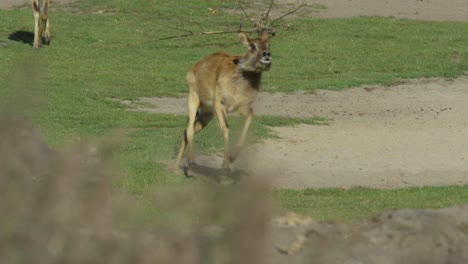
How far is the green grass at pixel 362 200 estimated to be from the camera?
37.6 ft

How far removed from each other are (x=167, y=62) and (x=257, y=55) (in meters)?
9.90

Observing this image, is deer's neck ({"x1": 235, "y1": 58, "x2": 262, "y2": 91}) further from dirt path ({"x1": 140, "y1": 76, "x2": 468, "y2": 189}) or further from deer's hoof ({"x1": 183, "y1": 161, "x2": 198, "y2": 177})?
deer's hoof ({"x1": 183, "y1": 161, "x2": 198, "y2": 177})

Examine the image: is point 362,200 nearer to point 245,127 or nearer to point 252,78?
point 245,127

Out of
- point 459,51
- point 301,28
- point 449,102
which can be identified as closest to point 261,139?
point 449,102

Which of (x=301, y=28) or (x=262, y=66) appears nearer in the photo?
(x=262, y=66)

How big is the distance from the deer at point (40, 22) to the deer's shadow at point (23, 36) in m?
0.34

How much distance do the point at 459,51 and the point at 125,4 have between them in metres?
8.10

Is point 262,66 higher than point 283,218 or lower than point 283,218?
lower

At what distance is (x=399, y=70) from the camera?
2284 centimetres

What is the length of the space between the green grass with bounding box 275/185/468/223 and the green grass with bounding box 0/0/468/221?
32mm

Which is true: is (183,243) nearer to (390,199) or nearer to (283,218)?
(283,218)

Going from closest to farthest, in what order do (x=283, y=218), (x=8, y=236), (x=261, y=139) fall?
(x=8, y=236), (x=283, y=218), (x=261, y=139)

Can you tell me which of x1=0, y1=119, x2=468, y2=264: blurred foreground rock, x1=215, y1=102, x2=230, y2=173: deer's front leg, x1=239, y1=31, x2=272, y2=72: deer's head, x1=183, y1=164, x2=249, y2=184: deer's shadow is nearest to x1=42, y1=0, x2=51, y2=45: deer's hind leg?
x1=183, y1=164, x2=249, y2=184: deer's shadow

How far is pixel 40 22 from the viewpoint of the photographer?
2419cm
